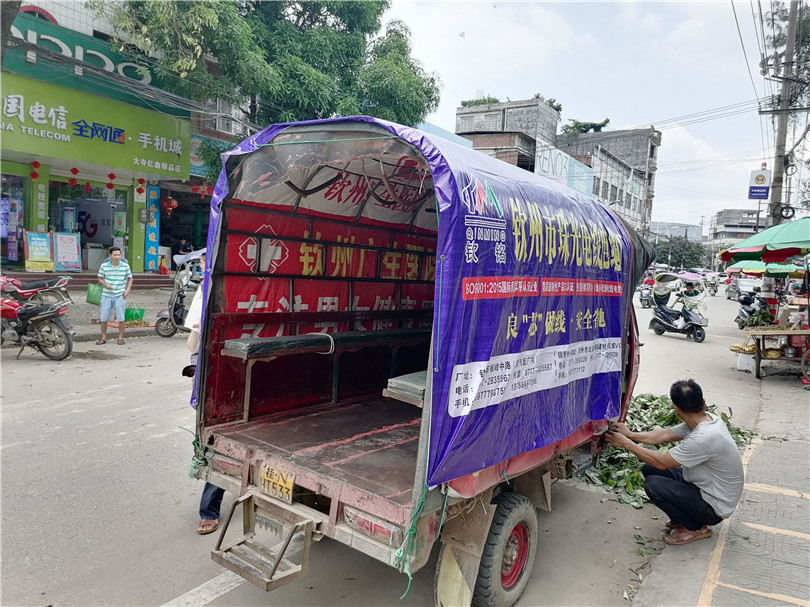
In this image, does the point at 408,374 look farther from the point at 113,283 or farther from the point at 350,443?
the point at 113,283

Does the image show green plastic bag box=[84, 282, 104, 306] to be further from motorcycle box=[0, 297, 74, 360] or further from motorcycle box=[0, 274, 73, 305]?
motorcycle box=[0, 297, 74, 360]

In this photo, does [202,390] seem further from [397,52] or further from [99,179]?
[99,179]

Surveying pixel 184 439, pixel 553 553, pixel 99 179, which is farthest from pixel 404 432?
pixel 99 179

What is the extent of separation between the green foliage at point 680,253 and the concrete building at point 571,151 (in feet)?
57.5

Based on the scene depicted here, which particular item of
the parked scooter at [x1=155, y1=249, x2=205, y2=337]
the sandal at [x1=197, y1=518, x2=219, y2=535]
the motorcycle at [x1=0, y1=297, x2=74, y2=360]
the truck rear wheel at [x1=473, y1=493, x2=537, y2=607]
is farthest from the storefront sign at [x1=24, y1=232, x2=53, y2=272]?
the truck rear wheel at [x1=473, y1=493, x2=537, y2=607]

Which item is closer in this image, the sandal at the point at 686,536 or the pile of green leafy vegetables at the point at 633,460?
the sandal at the point at 686,536

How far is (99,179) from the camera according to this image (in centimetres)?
1556

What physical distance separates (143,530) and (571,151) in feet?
132

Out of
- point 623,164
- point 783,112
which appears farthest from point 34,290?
point 623,164

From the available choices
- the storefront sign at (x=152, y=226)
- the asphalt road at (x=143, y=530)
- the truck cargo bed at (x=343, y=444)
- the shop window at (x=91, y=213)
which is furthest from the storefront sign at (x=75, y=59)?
the truck cargo bed at (x=343, y=444)

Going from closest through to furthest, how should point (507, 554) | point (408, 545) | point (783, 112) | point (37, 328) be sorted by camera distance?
1. point (408, 545)
2. point (507, 554)
3. point (37, 328)
4. point (783, 112)

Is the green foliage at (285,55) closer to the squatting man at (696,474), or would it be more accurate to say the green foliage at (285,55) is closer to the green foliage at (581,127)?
the squatting man at (696,474)

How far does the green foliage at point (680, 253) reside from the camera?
218 ft

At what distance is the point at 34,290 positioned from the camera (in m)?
9.48
